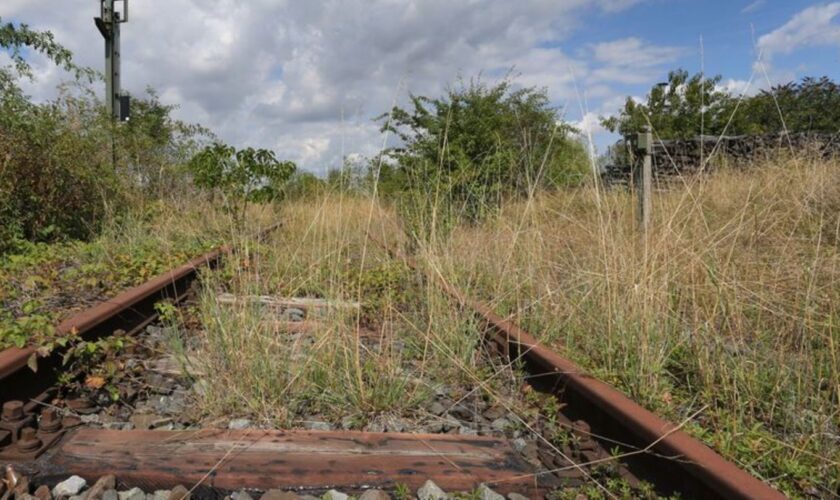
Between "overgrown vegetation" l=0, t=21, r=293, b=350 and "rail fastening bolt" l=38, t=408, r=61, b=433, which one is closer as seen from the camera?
"rail fastening bolt" l=38, t=408, r=61, b=433

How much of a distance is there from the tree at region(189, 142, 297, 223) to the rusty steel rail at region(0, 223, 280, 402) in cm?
166

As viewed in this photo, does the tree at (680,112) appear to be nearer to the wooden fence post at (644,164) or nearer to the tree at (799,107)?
the tree at (799,107)

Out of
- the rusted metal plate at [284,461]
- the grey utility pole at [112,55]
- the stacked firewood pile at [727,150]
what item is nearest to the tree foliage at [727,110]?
the stacked firewood pile at [727,150]

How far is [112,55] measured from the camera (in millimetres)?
10531

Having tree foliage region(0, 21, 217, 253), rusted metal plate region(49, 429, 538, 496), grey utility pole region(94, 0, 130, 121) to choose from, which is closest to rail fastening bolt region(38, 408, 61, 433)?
rusted metal plate region(49, 429, 538, 496)

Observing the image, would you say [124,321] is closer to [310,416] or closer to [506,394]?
[310,416]

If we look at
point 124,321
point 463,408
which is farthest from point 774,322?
point 124,321

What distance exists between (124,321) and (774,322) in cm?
381

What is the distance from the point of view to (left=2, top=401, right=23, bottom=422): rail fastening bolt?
216 centimetres

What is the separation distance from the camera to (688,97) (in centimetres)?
2839

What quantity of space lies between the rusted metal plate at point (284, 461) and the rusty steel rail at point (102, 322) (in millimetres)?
511

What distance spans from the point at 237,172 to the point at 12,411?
509cm

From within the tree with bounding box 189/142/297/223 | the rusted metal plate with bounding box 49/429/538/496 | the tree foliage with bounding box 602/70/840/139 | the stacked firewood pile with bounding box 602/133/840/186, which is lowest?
the rusted metal plate with bounding box 49/429/538/496

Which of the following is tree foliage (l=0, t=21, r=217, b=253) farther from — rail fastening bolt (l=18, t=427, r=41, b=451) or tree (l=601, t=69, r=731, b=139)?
tree (l=601, t=69, r=731, b=139)
